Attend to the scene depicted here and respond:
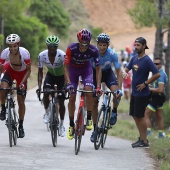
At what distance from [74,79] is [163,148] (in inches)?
88.8

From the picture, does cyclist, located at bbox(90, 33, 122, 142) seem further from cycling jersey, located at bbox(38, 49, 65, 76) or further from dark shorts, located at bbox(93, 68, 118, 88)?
cycling jersey, located at bbox(38, 49, 65, 76)

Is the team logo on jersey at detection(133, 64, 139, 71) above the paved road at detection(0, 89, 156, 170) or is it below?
above

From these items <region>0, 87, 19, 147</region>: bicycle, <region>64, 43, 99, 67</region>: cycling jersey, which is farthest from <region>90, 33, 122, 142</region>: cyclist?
<region>0, 87, 19, 147</region>: bicycle

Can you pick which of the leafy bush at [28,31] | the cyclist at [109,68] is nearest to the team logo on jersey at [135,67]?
the cyclist at [109,68]

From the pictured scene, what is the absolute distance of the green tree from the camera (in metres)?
45.1

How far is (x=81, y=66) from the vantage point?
13.3 meters

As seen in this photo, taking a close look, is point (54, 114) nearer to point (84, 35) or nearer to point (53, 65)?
point (53, 65)

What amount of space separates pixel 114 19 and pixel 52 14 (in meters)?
28.0

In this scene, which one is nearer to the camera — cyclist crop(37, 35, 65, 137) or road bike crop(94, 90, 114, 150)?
road bike crop(94, 90, 114, 150)

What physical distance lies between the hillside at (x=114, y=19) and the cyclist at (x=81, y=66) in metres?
50.6

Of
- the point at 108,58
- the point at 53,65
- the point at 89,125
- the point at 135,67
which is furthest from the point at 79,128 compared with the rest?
the point at 53,65

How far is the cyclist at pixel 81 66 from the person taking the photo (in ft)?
42.1

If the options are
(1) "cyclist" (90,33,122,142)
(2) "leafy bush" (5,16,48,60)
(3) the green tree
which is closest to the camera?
(1) "cyclist" (90,33,122,142)

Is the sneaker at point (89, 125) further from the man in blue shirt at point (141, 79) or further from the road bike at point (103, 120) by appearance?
the man in blue shirt at point (141, 79)
